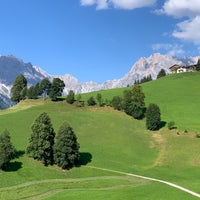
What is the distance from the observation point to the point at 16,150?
92938 mm

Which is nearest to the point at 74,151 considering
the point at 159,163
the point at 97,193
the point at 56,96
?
the point at 159,163

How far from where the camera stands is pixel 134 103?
134m

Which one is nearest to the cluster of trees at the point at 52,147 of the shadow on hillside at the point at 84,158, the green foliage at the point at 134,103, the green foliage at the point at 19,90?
the shadow on hillside at the point at 84,158

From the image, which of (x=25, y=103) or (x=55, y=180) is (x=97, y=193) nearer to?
(x=55, y=180)

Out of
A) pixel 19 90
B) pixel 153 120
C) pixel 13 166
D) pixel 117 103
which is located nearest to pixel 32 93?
pixel 19 90

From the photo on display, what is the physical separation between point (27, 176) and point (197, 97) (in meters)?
105

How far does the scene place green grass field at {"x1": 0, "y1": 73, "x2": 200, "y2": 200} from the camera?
63.8m

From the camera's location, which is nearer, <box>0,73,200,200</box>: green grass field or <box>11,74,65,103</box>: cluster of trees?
<box>0,73,200,200</box>: green grass field

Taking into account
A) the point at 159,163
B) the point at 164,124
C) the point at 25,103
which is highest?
the point at 25,103

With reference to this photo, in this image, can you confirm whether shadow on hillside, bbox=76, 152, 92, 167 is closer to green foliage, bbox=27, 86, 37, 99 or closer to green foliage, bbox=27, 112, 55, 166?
green foliage, bbox=27, 112, 55, 166

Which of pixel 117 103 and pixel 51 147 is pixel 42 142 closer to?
pixel 51 147

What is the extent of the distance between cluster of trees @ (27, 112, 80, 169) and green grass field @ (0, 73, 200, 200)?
73.9 inches

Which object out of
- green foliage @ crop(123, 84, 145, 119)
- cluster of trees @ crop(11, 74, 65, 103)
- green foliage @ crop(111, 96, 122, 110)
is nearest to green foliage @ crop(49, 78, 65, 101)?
cluster of trees @ crop(11, 74, 65, 103)

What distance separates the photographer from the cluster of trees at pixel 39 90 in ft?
512
